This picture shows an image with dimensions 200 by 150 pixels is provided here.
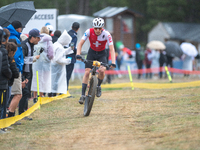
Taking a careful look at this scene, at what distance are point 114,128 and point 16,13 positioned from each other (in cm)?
407

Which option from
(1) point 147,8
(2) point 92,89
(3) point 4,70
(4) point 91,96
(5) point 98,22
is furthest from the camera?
(1) point 147,8

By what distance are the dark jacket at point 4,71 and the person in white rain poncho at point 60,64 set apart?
13.5 feet

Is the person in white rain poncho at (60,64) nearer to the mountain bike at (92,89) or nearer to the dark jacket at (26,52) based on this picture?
the dark jacket at (26,52)

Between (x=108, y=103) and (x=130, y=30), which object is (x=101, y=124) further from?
(x=130, y=30)

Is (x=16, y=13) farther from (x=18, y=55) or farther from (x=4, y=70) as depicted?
(x=4, y=70)

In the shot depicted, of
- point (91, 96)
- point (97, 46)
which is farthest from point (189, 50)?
point (91, 96)

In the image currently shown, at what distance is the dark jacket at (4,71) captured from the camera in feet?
19.8

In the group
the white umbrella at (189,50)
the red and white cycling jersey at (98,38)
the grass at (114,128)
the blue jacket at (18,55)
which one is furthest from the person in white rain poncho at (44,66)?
the white umbrella at (189,50)

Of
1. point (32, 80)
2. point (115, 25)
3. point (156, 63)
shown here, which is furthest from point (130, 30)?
point (32, 80)

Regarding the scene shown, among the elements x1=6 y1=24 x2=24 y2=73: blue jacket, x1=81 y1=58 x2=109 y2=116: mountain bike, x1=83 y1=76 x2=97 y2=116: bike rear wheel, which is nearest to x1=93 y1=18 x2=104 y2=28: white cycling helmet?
x1=81 y1=58 x2=109 y2=116: mountain bike

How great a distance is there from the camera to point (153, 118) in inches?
283

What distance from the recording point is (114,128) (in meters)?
6.48

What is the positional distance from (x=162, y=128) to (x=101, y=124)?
4.26ft

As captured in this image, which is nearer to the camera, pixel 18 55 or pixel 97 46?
pixel 18 55
